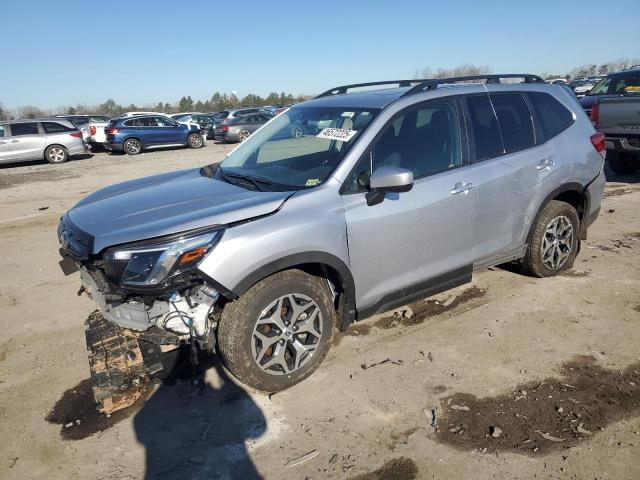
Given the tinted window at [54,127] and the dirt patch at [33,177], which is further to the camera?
the tinted window at [54,127]

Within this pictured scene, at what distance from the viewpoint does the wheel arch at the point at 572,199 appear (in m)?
4.44

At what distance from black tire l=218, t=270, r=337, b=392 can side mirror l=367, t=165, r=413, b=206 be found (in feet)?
2.50

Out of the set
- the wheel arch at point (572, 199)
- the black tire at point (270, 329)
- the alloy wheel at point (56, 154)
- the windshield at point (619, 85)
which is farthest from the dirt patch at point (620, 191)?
the alloy wheel at point (56, 154)

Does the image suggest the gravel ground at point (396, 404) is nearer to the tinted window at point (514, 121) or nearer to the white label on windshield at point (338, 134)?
the tinted window at point (514, 121)

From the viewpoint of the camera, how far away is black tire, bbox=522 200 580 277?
4512 mm

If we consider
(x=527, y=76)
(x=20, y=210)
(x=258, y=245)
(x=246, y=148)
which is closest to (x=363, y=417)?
(x=258, y=245)

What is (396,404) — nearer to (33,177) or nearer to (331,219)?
(331,219)

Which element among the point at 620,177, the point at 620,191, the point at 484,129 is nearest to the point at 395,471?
the point at 484,129

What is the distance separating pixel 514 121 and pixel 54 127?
59.1ft

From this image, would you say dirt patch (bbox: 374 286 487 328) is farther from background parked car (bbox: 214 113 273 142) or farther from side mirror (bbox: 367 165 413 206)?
background parked car (bbox: 214 113 273 142)

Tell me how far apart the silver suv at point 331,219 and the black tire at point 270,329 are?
10mm

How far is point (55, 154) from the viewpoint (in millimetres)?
17703

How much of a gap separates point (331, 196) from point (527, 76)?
2.78 m

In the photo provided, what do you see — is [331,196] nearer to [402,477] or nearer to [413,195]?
[413,195]
